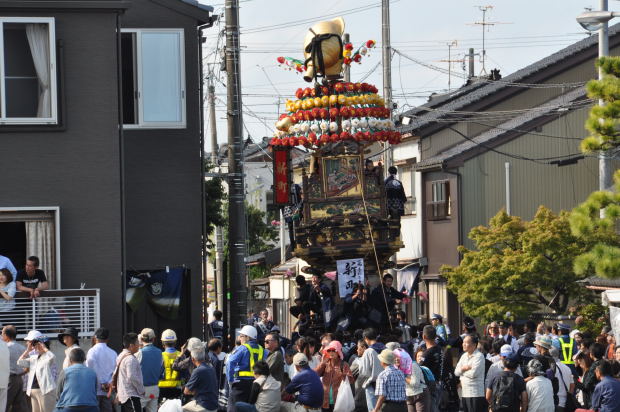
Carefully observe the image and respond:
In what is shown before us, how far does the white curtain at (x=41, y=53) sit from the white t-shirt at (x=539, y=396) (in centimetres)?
976

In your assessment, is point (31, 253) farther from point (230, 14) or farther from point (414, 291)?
point (414, 291)

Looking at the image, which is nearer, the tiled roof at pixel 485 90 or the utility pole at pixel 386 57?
the utility pole at pixel 386 57

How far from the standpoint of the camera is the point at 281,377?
19.3 meters

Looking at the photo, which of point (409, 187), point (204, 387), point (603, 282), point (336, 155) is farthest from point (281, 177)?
point (204, 387)

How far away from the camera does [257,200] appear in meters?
76.1

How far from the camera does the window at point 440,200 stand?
4331 centimetres

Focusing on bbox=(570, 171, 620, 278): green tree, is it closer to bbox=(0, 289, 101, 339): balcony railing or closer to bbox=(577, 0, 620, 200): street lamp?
bbox=(577, 0, 620, 200): street lamp

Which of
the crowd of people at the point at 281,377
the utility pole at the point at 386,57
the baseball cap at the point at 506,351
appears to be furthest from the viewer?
the utility pole at the point at 386,57

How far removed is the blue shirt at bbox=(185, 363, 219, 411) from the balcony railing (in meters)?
4.77

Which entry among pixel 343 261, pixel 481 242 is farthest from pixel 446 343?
pixel 481 242

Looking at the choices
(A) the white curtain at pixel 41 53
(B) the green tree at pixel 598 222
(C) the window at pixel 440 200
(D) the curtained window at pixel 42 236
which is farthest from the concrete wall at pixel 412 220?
(A) the white curtain at pixel 41 53

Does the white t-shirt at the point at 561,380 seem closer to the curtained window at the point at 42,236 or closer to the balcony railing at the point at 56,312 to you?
the balcony railing at the point at 56,312

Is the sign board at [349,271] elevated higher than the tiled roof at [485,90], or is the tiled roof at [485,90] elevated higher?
the tiled roof at [485,90]

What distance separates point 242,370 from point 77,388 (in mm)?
3206
